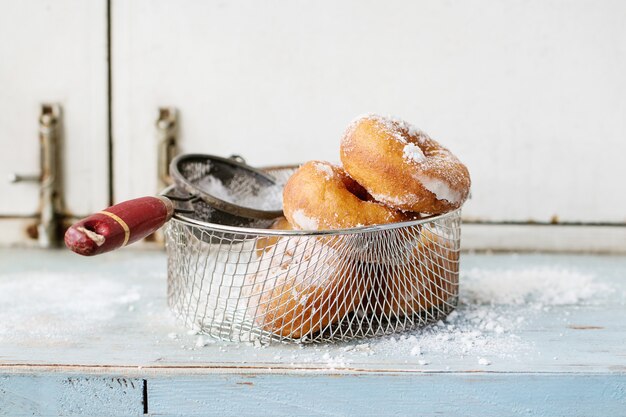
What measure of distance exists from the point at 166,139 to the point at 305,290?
0.50 metres

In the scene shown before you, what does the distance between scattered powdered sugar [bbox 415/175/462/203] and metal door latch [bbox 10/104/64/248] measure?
67cm

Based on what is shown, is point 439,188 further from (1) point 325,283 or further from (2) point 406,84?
(2) point 406,84

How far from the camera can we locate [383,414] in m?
0.71

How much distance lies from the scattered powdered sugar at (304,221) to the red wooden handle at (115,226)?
0.44 feet

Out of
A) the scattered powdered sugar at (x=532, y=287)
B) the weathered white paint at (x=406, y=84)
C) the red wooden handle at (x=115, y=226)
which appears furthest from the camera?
the weathered white paint at (x=406, y=84)

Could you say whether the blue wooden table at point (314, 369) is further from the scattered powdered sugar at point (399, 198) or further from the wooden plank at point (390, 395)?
the scattered powdered sugar at point (399, 198)

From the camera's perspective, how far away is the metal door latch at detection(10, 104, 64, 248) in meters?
1.17

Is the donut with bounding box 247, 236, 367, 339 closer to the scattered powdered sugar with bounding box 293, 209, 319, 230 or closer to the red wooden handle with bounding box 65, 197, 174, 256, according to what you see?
the scattered powdered sugar with bounding box 293, 209, 319, 230

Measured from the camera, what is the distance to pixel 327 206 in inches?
29.8

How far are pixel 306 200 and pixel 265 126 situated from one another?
432mm

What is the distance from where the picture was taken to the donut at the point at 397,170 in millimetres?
747

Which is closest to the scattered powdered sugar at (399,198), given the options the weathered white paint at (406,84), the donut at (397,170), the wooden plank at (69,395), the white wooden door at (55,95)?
the donut at (397,170)

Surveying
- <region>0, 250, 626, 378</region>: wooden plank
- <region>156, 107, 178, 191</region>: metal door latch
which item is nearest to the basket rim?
<region>0, 250, 626, 378</region>: wooden plank

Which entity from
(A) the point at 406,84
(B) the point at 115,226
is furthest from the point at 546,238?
(B) the point at 115,226
